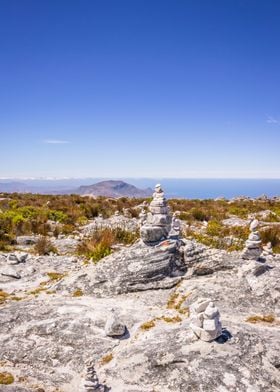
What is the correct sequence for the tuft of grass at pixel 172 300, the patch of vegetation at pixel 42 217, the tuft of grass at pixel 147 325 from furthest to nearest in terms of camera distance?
the patch of vegetation at pixel 42 217 → the tuft of grass at pixel 172 300 → the tuft of grass at pixel 147 325

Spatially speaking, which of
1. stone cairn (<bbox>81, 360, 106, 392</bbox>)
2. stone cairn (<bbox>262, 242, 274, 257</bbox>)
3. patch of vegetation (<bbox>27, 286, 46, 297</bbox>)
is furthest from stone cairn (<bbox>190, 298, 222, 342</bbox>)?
stone cairn (<bbox>262, 242, 274, 257</bbox>)

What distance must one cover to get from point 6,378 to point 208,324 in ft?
17.2

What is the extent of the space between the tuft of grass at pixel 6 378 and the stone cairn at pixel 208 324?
15.6ft

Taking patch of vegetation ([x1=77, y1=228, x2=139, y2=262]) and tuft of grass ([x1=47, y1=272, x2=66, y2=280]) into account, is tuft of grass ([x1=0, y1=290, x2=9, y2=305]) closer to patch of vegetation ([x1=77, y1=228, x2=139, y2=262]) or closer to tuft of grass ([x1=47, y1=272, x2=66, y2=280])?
tuft of grass ([x1=47, y1=272, x2=66, y2=280])

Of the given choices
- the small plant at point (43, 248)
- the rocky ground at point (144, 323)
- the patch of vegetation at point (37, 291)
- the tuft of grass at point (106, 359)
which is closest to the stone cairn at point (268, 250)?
the rocky ground at point (144, 323)

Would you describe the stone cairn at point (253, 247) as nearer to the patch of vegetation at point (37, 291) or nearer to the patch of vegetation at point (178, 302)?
the patch of vegetation at point (178, 302)

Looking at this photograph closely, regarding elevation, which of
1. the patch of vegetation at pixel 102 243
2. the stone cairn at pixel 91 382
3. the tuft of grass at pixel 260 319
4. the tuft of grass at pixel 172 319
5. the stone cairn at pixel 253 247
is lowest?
the stone cairn at pixel 91 382

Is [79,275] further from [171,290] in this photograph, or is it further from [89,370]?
[89,370]

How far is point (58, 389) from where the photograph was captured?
28.5 feet

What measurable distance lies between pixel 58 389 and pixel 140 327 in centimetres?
290

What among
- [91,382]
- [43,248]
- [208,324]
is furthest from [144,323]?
[43,248]

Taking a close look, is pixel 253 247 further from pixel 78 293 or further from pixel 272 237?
pixel 272 237

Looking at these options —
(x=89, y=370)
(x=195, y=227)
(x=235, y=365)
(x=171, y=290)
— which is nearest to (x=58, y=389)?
(x=89, y=370)

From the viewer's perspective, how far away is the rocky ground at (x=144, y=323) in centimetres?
856
